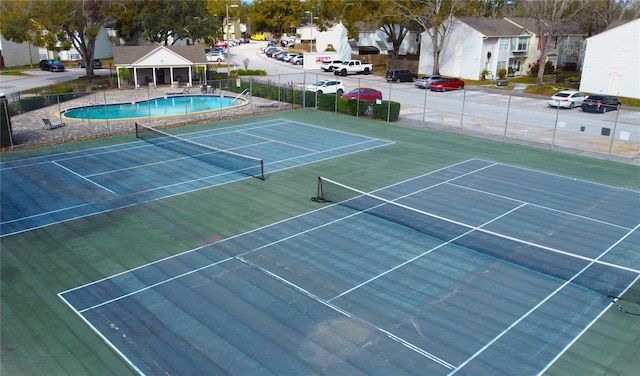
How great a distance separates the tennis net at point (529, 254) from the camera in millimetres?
13164

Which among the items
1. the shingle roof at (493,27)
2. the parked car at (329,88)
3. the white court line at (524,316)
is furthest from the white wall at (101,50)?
the white court line at (524,316)

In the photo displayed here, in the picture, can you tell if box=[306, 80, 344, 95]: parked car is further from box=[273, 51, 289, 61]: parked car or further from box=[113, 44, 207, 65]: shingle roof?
box=[273, 51, 289, 61]: parked car

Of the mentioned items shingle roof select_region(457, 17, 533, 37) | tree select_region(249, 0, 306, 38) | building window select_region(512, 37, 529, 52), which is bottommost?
building window select_region(512, 37, 529, 52)

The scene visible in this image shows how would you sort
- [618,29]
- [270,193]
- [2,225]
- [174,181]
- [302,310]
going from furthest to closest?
[618,29], [174,181], [270,193], [2,225], [302,310]

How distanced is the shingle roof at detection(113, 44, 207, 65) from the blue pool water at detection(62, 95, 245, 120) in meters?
7.74

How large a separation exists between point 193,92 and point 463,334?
40749 millimetres

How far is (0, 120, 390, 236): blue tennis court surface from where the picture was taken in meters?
18.7

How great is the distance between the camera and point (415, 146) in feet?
91.6

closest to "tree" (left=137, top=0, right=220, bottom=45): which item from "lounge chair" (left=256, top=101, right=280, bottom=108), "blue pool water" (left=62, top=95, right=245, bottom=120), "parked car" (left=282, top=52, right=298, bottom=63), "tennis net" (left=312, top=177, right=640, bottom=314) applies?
"parked car" (left=282, top=52, right=298, bottom=63)

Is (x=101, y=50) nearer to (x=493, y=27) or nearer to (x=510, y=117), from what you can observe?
(x=493, y=27)

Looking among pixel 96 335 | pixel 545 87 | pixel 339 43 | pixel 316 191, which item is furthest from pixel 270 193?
pixel 339 43

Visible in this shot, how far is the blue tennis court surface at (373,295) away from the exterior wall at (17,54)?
69517mm

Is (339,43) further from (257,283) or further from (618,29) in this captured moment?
(257,283)

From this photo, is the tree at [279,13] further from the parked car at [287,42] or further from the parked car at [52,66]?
the parked car at [52,66]
